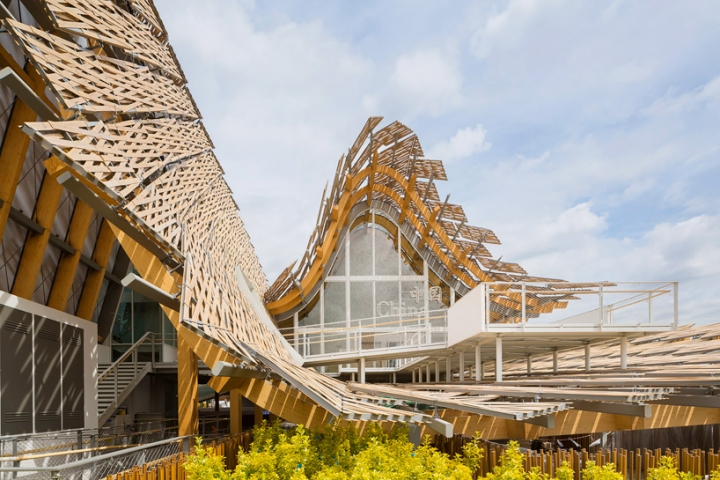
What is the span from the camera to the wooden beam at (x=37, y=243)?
13.8m

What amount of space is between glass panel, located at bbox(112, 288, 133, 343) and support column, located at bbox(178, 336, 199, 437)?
1402 cm

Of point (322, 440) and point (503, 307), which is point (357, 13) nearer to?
point (503, 307)

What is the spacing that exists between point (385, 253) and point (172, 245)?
18.0 m

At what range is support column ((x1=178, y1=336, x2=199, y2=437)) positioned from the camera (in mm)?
10172

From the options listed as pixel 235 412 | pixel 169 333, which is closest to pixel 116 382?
pixel 169 333

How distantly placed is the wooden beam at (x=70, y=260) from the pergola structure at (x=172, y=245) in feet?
0.15

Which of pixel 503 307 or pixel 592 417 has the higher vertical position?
pixel 503 307

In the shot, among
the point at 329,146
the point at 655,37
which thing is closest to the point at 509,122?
the point at 655,37

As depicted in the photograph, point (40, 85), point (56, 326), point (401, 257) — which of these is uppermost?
point (40, 85)

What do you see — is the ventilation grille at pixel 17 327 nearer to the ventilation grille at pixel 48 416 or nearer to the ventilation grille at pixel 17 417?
the ventilation grille at pixel 17 417

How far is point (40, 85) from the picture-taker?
41.7 ft

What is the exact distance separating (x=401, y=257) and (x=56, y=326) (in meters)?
14.2

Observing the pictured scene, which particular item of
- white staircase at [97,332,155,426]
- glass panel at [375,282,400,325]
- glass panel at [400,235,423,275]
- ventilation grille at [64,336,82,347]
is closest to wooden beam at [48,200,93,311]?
ventilation grille at [64,336,82,347]

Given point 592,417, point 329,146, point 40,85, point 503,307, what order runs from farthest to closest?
point 329,146, point 503,307, point 40,85, point 592,417
